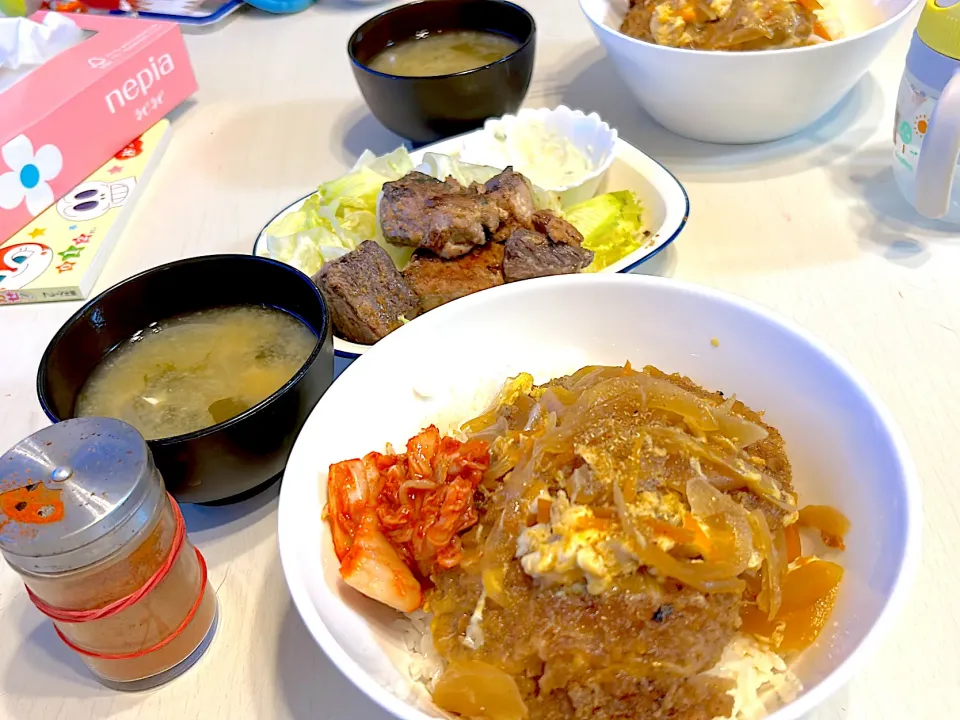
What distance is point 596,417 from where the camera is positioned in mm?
1098

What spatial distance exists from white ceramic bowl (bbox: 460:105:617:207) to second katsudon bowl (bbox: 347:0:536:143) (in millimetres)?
95

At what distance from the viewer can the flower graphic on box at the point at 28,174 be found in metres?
2.09

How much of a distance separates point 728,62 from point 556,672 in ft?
5.07

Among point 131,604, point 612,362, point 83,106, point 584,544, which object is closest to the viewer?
point 584,544

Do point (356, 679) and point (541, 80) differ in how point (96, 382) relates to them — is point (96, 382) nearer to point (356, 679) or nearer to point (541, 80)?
point (356, 679)

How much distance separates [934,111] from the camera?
157 centimetres

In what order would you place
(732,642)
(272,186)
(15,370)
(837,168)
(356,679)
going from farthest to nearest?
(272,186)
(837,168)
(15,370)
(732,642)
(356,679)

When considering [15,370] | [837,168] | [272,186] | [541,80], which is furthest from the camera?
[541,80]

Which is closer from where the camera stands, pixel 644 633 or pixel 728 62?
pixel 644 633

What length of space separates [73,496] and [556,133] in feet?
5.29

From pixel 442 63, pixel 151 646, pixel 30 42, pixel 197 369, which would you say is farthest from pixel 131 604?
pixel 30 42

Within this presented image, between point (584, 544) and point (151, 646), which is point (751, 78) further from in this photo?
point (151, 646)

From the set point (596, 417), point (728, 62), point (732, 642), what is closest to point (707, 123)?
point (728, 62)

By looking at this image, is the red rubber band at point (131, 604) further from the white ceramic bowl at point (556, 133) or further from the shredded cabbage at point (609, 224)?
the white ceramic bowl at point (556, 133)
